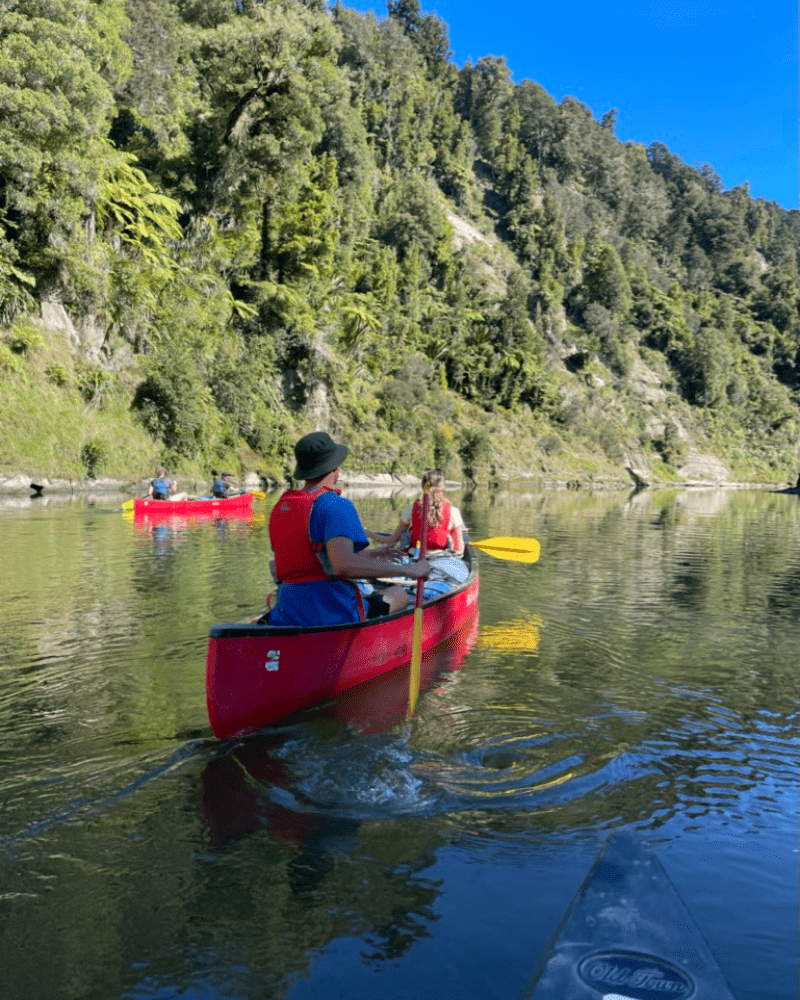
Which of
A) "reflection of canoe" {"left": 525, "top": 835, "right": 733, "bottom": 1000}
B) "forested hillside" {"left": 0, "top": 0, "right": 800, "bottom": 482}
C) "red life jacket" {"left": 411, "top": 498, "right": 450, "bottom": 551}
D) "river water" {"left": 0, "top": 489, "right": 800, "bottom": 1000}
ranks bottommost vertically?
"river water" {"left": 0, "top": 489, "right": 800, "bottom": 1000}

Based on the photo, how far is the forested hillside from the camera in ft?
89.0

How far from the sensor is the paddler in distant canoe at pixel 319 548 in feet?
17.7

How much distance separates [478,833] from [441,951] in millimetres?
1011

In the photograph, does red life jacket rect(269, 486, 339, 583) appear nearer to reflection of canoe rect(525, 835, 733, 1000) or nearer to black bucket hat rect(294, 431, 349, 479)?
black bucket hat rect(294, 431, 349, 479)

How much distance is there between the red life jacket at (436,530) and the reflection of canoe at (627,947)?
6.17m

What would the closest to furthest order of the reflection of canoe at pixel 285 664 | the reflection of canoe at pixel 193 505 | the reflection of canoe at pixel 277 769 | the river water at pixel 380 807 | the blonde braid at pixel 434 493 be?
the river water at pixel 380 807 → the reflection of canoe at pixel 277 769 → the reflection of canoe at pixel 285 664 → the blonde braid at pixel 434 493 → the reflection of canoe at pixel 193 505

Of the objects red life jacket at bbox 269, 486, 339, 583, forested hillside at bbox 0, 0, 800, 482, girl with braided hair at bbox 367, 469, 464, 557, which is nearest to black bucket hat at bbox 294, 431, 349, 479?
red life jacket at bbox 269, 486, 339, 583

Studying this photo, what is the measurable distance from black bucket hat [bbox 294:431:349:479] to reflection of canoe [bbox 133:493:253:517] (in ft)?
51.1

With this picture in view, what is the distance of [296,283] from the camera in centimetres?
4022

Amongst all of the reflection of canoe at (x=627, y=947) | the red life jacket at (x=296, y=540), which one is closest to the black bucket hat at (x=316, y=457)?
the red life jacket at (x=296, y=540)

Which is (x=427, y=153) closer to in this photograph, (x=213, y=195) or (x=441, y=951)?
(x=213, y=195)

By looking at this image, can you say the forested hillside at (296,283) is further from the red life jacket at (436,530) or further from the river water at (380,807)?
the river water at (380,807)

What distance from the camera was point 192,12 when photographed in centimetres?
4372

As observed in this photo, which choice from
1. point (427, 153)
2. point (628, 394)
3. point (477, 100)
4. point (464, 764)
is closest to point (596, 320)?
point (628, 394)
